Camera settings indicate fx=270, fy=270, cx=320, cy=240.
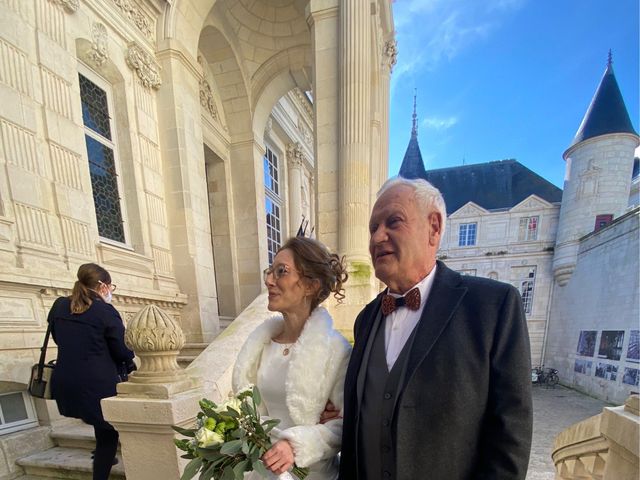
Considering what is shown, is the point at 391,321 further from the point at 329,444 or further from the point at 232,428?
the point at 232,428

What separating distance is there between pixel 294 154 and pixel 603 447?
11843 millimetres

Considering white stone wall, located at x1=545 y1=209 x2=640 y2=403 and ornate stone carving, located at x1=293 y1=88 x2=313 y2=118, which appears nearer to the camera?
ornate stone carving, located at x1=293 y1=88 x2=313 y2=118

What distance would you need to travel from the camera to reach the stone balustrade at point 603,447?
4.02ft

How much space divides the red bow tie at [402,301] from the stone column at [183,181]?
492cm

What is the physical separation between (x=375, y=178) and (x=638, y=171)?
29.1m

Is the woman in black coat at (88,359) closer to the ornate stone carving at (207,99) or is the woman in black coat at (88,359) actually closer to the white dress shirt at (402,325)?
the white dress shirt at (402,325)

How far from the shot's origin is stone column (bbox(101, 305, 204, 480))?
5.24 ft

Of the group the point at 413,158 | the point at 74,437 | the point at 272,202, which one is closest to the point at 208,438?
the point at 74,437

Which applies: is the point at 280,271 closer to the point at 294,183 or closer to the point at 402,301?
the point at 402,301

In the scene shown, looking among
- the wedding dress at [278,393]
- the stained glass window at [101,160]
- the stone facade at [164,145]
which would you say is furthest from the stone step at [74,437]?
the stained glass window at [101,160]

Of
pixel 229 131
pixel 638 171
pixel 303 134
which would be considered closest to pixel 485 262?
pixel 638 171

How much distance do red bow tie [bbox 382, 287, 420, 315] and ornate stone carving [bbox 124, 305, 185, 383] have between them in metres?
1.34

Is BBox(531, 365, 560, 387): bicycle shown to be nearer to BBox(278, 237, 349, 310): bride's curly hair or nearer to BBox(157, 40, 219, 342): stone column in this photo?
BBox(157, 40, 219, 342): stone column

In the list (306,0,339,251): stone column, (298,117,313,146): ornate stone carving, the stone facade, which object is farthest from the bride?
(298,117,313,146): ornate stone carving
